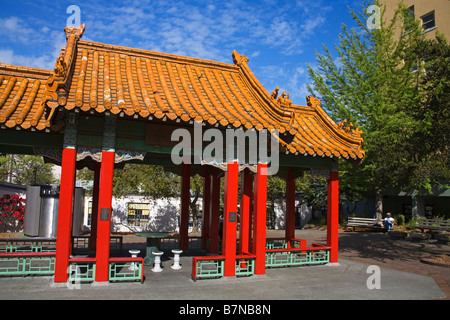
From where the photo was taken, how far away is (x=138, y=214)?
26266 mm

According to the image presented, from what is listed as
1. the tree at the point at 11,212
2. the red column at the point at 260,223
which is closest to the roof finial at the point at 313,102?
the red column at the point at 260,223

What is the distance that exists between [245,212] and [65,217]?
14.9 ft

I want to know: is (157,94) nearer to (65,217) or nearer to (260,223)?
(65,217)

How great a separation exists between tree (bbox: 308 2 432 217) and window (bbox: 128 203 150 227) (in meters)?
13.9

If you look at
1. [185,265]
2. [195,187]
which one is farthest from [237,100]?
[195,187]

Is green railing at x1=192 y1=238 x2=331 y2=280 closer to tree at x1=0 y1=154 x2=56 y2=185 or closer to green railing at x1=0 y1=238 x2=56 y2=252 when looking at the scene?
green railing at x1=0 y1=238 x2=56 y2=252

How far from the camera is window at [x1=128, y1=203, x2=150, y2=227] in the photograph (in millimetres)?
26047

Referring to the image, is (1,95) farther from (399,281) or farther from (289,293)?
(399,281)

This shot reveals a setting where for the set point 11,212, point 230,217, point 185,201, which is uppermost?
point 185,201

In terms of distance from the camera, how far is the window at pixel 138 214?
85.5 ft

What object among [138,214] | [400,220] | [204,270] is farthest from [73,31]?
[400,220]

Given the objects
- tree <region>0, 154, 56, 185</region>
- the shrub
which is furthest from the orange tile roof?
tree <region>0, 154, 56, 185</region>

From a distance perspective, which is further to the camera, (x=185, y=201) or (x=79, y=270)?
(x=185, y=201)
